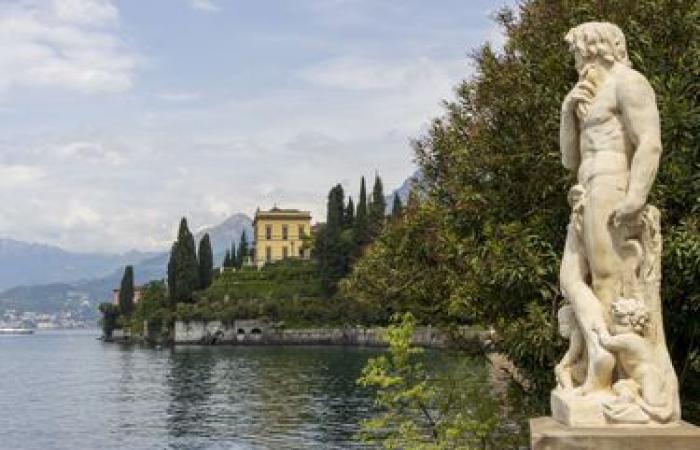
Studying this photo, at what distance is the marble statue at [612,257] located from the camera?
7555 mm

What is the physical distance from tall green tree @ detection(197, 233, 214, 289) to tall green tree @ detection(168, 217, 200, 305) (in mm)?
1475

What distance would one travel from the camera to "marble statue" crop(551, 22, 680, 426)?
755cm

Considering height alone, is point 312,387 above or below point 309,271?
below

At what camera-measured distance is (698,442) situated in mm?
6914

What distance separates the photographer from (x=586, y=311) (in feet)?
26.2

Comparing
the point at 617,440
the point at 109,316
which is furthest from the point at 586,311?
the point at 109,316

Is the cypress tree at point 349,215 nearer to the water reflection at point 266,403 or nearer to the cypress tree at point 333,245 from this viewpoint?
the cypress tree at point 333,245

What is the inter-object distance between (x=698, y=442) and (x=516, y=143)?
348 inches

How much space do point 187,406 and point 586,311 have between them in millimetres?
47701

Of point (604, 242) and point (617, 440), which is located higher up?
point (604, 242)

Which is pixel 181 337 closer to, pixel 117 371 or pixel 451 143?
pixel 117 371

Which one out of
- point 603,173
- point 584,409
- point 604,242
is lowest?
point 584,409

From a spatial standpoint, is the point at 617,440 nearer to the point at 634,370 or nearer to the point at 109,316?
the point at 634,370

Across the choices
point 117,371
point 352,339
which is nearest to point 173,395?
point 117,371
